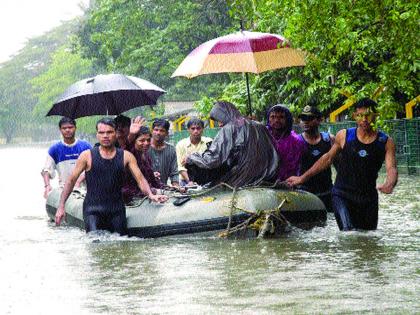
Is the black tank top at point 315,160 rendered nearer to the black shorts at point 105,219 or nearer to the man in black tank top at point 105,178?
the man in black tank top at point 105,178

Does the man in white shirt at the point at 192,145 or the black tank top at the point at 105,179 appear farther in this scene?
the man in white shirt at the point at 192,145

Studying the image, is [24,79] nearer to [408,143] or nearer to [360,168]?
[408,143]

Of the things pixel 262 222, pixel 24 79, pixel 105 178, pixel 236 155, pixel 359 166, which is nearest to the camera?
pixel 359 166

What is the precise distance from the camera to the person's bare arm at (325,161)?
1113 centimetres

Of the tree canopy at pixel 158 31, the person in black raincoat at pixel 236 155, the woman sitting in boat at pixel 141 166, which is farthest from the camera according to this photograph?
the tree canopy at pixel 158 31

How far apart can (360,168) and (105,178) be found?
8.93 feet

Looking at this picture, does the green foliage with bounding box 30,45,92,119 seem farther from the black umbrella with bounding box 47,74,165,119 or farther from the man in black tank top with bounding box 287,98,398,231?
the man in black tank top with bounding box 287,98,398,231

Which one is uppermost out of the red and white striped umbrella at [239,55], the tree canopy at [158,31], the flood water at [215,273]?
the tree canopy at [158,31]

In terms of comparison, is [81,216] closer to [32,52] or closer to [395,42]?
[395,42]

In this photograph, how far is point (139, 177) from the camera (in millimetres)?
11680

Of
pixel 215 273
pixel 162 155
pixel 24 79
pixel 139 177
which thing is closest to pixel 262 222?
pixel 139 177

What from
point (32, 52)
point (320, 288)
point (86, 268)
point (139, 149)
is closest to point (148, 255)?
point (86, 268)

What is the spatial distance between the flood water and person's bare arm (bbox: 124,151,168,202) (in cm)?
53

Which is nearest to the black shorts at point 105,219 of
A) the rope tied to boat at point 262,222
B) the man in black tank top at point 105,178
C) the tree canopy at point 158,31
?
the man in black tank top at point 105,178
